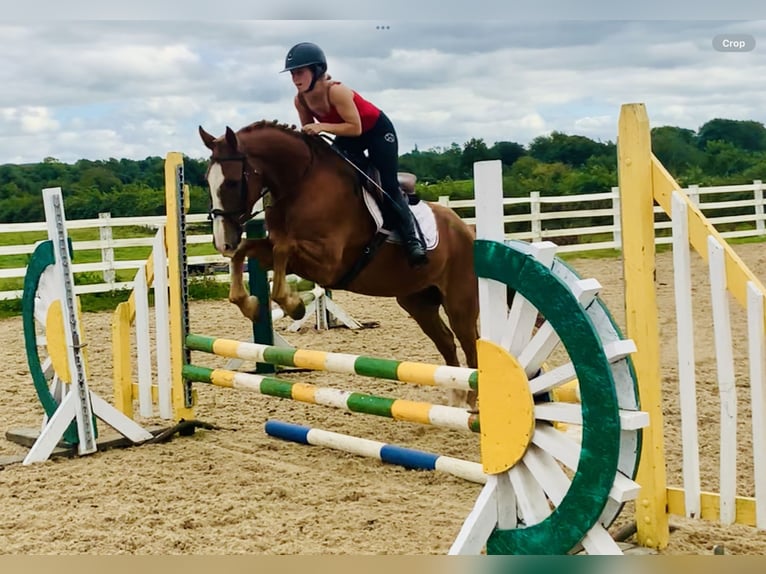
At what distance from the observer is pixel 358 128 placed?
2.91 meters

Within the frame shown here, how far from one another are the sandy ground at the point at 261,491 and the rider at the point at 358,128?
734 mm

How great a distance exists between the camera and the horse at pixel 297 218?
2.80 metres

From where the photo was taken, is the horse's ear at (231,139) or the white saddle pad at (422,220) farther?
the white saddle pad at (422,220)

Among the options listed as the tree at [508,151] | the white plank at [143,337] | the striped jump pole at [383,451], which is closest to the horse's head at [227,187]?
the white plank at [143,337]

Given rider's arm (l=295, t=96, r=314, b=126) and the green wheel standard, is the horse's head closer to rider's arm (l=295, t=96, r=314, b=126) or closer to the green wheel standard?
rider's arm (l=295, t=96, r=314, b=126)

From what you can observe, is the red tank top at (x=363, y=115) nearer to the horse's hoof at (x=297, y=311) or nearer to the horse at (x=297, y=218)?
the horse at (x=297, y=218)

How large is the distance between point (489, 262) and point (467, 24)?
563 millimetres

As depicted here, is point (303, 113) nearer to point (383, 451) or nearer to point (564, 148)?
point (564, 148)

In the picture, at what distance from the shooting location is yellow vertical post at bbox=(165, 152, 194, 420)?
307 cm

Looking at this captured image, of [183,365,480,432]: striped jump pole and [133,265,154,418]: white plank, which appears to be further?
[133,265,154,418]: white plank

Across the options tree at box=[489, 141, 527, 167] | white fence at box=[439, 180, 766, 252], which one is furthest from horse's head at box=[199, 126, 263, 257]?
white fence at box=[439, 180, 766, 252]

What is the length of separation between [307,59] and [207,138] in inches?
18.9

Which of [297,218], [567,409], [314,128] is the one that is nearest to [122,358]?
[297,218]

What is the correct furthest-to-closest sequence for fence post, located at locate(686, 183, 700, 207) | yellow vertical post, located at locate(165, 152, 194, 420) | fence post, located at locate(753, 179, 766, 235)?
fence post, located at locate(753, 179, 766, 235) → fence post, located at locate(686, 183, 700, 207) → yellow vertical post, located at locate(165, 152, 194, 420)
